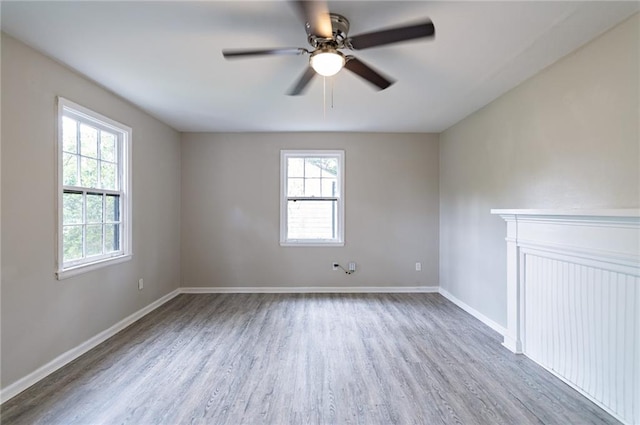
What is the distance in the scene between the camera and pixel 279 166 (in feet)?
16.1

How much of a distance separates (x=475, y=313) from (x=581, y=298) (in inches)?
68.1

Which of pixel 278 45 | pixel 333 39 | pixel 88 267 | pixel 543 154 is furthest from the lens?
pixel 88 267

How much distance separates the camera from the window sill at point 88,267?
2.64m

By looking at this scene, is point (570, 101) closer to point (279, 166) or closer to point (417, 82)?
point (417, 82)

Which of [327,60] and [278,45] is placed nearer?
[327,60]

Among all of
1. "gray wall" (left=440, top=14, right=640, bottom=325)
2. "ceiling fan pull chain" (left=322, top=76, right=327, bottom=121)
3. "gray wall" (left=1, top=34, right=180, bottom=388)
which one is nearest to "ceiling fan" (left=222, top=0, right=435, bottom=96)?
"ceiling fan pull chain" (left=322, top=76, right=327, bottom=121)

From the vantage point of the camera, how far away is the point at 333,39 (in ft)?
6.28

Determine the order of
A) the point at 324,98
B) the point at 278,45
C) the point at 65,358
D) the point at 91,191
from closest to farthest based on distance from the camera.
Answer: the point at 278,45 < the point at 65,358 < the point at 91,191 < the point at 324,98

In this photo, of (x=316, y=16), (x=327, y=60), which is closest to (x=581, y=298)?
(x=327, y=60)

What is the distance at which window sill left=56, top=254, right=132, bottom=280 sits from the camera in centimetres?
264

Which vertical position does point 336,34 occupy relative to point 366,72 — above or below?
above

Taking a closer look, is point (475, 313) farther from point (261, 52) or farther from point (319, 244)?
point (261, 52)

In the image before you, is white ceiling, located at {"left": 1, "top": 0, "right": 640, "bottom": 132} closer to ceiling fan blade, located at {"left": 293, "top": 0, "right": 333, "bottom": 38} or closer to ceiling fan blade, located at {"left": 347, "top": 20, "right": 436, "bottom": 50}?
ceiling fan blade, located at {"left": 293, "top": 0, "right": 333, "bottom": 38}

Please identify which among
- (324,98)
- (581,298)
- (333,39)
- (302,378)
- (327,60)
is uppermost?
(324,98)
